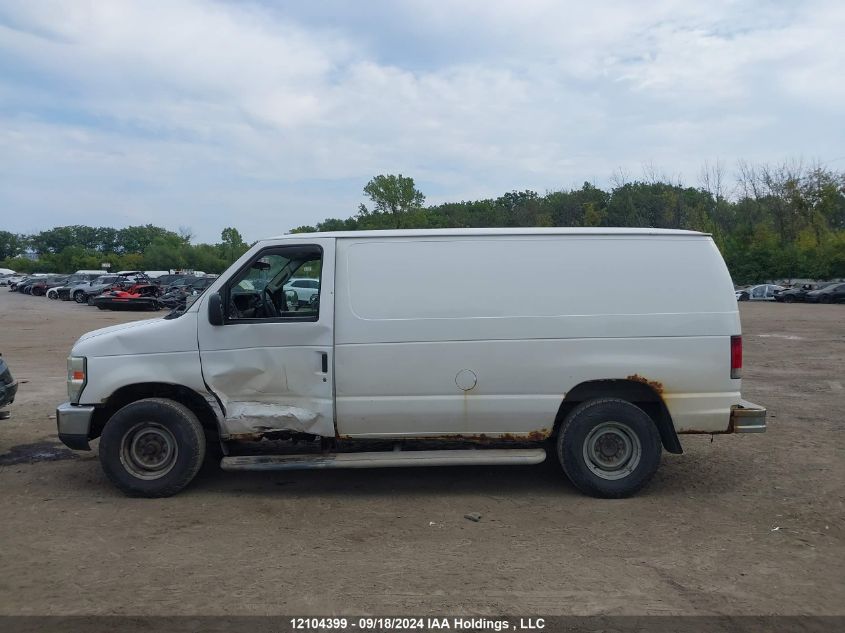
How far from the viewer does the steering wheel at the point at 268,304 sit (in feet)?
21.2

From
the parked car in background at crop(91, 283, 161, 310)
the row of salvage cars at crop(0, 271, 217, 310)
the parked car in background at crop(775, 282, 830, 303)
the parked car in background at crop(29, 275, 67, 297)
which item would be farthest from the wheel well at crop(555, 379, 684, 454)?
the parked car in background at crop(29, 275, 67, 297)

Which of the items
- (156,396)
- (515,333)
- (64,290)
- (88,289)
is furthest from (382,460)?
(64,290)

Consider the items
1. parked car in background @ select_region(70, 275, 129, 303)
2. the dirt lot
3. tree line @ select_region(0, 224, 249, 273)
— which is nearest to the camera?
the dirt lot

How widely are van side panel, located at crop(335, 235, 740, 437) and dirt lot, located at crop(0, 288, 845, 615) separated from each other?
0.74 meters

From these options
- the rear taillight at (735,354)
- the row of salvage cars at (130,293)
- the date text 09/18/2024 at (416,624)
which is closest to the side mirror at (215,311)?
the date text 09/18/2024 at (416,624)

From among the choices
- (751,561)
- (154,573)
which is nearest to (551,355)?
(751,561)

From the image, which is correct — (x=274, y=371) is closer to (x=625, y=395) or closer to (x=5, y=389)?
(x=625, y=395)

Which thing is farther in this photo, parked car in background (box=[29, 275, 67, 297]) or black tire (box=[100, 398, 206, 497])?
parked car in background (box=[29, 275, 67, 297])

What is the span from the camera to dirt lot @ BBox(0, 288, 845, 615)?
4.37m

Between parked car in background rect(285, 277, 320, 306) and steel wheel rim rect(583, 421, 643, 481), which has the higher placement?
parked car in background rect(285, 277, 320, 306)

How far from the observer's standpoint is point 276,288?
21.6 feet

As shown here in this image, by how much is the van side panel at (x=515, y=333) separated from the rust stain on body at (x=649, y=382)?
0.5 inches

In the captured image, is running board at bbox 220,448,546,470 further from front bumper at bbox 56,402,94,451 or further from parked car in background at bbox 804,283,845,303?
parked car in background at bbox 804,283,845,303

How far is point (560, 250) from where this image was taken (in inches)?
246
